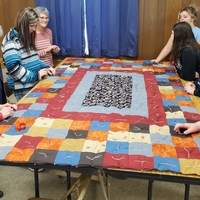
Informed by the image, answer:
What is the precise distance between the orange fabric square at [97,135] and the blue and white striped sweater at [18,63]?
1057mm

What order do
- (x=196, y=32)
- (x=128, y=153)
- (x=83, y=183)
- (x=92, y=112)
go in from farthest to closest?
(x=196, y=32) → (x=92, y=112) → (x=83, y=183) → (x=128, y=153)

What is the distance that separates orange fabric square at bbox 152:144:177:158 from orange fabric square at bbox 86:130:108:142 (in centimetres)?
26

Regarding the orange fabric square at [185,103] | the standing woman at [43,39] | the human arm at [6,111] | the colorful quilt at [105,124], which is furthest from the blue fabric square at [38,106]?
the standing woman at [43,39]

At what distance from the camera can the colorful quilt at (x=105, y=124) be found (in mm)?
1370

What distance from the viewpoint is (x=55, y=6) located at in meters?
3.50

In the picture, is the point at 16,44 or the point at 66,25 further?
the point at 66,25

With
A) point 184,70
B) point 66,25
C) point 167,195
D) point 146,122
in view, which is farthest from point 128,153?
point 66,25

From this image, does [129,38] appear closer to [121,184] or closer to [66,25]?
[66,25]

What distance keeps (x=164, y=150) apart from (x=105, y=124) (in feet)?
1.36

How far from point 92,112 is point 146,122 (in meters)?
0.35

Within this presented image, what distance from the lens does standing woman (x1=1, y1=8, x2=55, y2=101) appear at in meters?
2.34

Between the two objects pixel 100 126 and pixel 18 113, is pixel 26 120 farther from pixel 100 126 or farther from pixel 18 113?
pixel 100 126

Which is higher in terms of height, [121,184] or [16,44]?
[16,44]

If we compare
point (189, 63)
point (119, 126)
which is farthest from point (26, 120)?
point (189, 63)
